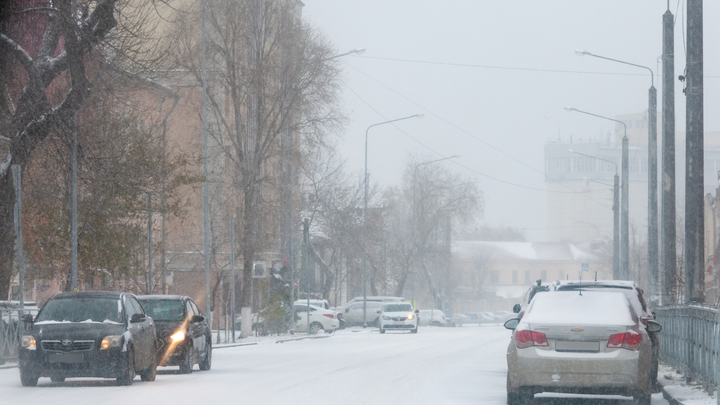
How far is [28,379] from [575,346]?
842 cm

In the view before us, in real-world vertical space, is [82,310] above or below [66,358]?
above

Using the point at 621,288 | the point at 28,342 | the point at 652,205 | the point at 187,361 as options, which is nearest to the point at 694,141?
the point at 621,288

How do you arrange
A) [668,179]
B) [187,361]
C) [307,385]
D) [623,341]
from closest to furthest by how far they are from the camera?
[623,341] < [307,385] < [187,361] < [668,179]

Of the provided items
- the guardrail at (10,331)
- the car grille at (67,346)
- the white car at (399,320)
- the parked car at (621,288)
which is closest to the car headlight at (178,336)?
the car grille at (67,346)

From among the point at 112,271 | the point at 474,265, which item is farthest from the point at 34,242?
the point at 474,265

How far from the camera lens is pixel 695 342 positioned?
1545cm

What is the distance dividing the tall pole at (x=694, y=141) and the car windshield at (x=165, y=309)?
9.37 metres

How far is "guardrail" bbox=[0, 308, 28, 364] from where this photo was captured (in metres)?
22.5

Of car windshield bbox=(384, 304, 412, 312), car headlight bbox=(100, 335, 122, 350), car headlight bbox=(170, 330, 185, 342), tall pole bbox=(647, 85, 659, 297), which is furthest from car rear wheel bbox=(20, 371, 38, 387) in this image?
car windshield bbox=(384, 304, 412, 312)

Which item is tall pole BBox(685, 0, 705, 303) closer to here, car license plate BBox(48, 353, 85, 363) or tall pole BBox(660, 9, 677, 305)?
tall pole BBox(660, 9, 677, 305)

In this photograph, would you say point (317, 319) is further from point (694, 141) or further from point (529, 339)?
point (529, 339)

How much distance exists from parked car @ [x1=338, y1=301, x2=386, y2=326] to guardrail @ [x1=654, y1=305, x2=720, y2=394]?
47.7 m

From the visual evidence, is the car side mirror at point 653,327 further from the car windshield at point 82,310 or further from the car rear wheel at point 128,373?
the car windshield at point 82,310

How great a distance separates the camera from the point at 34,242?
30047 mm
